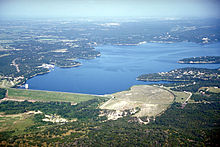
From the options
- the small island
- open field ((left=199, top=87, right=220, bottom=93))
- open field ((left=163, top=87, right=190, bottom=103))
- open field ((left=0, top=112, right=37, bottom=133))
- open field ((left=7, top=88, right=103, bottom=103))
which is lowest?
open field ((left=0, top=112, right=37, bottom=133))

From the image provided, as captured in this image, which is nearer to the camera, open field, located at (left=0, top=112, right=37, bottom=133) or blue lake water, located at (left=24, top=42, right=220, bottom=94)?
open field, located at (left=0, top=112, right=37, bottom=133)

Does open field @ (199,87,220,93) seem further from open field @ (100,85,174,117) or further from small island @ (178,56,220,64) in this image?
small island @ (178,56,220,64)

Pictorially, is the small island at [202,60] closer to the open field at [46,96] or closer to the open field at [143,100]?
the open field at [143,100]

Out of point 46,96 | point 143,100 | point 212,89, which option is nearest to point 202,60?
point 212,89

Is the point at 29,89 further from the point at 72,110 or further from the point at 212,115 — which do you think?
the point at 212,115

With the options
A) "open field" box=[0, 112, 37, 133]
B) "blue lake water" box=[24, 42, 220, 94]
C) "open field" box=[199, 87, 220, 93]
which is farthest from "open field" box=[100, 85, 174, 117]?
"open field" box=[0, 112, 37, 133]

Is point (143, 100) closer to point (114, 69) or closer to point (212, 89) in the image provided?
point (212, 89)
